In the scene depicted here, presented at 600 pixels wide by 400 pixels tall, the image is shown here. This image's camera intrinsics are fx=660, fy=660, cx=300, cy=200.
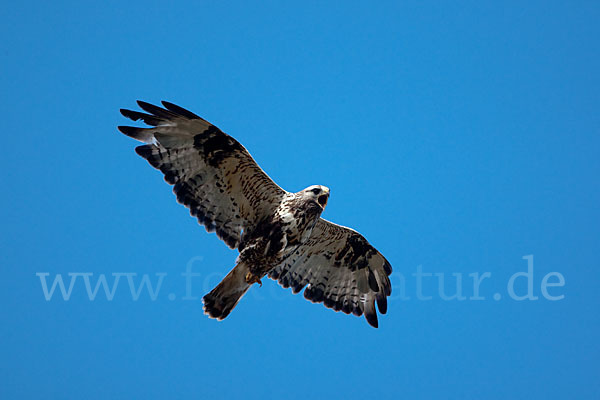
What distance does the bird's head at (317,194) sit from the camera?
8.96 m

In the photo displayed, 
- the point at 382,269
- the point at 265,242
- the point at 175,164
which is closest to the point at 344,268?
the point at 382,269

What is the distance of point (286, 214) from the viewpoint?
902 cm

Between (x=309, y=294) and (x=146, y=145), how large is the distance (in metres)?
3.39

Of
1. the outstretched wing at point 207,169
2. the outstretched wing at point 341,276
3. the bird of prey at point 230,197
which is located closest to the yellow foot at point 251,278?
the bird of prey at point 230,197

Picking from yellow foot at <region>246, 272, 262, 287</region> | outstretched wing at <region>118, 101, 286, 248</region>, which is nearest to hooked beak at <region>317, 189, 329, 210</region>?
outstretched wing at <region>118, 101, 286, 248</region>

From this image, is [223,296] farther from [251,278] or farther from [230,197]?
[230,197]

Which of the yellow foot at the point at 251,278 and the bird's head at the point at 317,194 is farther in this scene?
the yellow foot at the point at 251,278

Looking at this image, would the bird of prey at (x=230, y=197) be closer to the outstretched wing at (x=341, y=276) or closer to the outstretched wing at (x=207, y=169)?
the outstretched wing at (x=207, y=169)

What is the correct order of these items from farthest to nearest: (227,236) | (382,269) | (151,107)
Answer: (382,269)
(227,236)
(151,107)

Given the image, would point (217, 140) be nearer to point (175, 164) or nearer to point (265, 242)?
point (175, 164)

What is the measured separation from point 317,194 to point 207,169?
1.56m

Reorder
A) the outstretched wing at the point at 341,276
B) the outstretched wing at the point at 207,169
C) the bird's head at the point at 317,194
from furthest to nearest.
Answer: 1. the outstretched wing at the point at 341,276
2. the bird's head at the point at 317,194
3. the outstretched wing at the point at 207,169

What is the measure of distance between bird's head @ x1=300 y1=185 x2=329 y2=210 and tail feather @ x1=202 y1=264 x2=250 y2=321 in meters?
1.34

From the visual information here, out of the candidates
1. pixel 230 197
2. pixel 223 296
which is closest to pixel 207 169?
pixel 230 197
